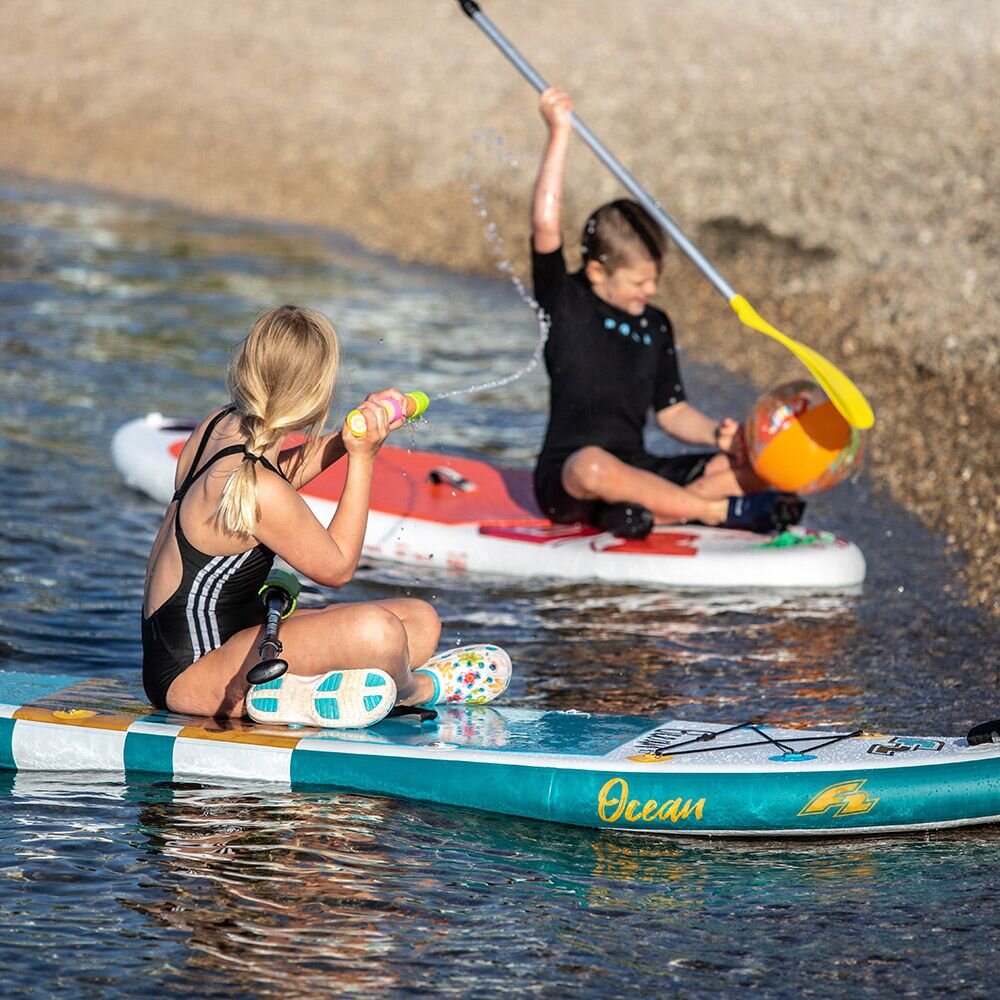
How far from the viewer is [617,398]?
7266 mm

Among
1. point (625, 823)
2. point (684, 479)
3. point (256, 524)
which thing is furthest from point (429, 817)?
point (684, 479)

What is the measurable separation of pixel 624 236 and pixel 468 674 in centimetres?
242

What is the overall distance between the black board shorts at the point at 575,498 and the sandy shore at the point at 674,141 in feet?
4.29

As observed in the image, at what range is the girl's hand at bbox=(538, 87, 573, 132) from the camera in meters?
6.91

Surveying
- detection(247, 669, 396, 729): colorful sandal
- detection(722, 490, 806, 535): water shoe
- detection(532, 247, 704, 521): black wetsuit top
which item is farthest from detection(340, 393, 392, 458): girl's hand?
detection(722, 490, 806, 535): water shoe

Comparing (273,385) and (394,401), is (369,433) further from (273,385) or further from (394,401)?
(273,385)

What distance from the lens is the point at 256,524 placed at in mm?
4656

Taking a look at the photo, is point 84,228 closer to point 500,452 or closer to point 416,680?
point 500,452

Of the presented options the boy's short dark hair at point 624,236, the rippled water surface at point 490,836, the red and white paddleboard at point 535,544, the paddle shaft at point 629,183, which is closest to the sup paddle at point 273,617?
the rippled water surface at point 490,836

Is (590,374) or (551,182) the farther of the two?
(590,374)

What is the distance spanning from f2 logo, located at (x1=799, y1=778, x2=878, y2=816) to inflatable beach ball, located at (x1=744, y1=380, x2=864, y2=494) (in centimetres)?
258

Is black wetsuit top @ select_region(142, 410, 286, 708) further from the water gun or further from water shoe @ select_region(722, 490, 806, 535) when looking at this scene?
water shoe @ select_region(722, 490, 806, 535)

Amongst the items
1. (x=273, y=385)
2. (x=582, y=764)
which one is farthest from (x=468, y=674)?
(x=273, y=385)

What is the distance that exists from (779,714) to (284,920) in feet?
7.29
